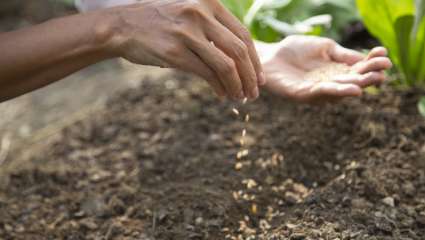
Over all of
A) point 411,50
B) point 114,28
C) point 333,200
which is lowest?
point 333,200

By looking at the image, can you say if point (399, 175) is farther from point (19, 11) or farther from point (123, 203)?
point (19, 11)

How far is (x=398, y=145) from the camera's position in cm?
199

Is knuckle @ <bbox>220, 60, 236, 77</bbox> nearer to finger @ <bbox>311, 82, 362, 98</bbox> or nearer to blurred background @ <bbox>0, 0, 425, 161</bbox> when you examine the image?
finger @ <bbox>311, 82, 362, 98</bbox>

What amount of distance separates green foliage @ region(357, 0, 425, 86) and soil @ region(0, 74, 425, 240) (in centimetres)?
8

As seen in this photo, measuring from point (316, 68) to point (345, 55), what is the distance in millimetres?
84

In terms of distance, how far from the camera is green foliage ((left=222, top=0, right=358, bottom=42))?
2.26 meters

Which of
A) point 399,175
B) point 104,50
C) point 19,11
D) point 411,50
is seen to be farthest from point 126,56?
point 19,11

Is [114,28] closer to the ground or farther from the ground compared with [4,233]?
farther from the ground

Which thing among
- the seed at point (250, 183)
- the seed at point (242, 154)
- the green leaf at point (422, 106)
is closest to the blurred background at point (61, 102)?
the seed at point (242, 154)

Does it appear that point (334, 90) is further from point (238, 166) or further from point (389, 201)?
point (238, 166)

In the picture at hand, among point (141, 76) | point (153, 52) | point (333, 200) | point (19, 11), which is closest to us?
point (153, 52)

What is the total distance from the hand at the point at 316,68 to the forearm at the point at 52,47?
0.54m

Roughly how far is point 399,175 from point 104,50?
88cm

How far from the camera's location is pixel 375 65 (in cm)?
170
